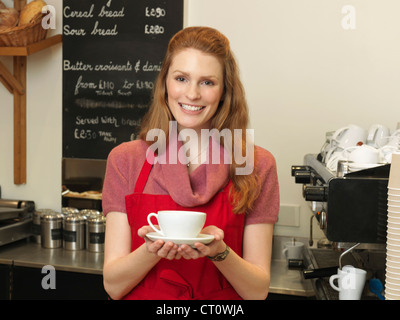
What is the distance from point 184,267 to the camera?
1334mm

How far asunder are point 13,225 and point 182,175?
5.23 feet

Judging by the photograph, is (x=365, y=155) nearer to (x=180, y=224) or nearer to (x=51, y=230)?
(x=180, y=224)

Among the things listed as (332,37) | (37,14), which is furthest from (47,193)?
(332,37)

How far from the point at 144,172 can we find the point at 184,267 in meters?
0.27

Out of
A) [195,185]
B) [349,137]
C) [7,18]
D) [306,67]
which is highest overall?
[7,18]

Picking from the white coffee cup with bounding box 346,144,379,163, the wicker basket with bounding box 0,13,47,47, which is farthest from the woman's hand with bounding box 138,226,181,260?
the wicker basket with bounding box 0,13,47,47

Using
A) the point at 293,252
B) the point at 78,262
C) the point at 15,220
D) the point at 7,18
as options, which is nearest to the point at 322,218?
the point at 293,252

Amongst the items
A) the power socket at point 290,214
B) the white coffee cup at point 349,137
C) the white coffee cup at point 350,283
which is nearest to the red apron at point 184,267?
the white coffee cup at point 350,283

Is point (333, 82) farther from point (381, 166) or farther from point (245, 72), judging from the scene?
point (381, 166)

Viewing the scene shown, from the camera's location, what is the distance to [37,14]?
255 centimetres

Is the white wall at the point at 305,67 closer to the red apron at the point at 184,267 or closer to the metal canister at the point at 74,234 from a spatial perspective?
the metal canister at the point at 74,234

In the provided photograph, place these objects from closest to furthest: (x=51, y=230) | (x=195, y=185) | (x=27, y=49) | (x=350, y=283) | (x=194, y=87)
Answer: (x=194, y=87)
(x=195, y=185)
(x=350, y=283)
(x=27, y=49)
(x=51, y=230)

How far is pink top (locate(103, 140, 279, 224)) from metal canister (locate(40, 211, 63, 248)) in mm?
1378

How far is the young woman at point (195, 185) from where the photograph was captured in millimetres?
1290
